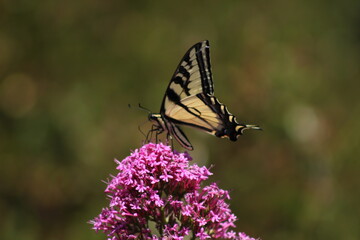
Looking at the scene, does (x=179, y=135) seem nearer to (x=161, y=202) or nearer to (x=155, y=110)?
(x=161, y=202)

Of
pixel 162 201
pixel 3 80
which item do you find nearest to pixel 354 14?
pixel 3 80

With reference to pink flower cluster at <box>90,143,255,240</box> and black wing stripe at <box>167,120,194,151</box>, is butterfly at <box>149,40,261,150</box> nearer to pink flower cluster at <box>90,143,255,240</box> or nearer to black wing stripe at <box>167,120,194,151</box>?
black wing stripe at <box>167,120,194,151</box>


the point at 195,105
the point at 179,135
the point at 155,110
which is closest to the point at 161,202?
the point at 179,135

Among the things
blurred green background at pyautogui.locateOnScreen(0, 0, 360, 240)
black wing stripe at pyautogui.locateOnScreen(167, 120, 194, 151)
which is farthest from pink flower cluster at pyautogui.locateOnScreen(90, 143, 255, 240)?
blurred green background at pyautogui.locateOnScreen(0, 0, 360, 240)

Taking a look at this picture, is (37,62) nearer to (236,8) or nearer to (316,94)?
(236,8)

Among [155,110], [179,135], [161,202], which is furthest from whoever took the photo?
[155,110]

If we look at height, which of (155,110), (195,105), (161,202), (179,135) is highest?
(155,110)

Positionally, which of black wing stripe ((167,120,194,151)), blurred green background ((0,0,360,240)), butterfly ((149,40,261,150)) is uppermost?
blurred green background ((0,0,360,240))
